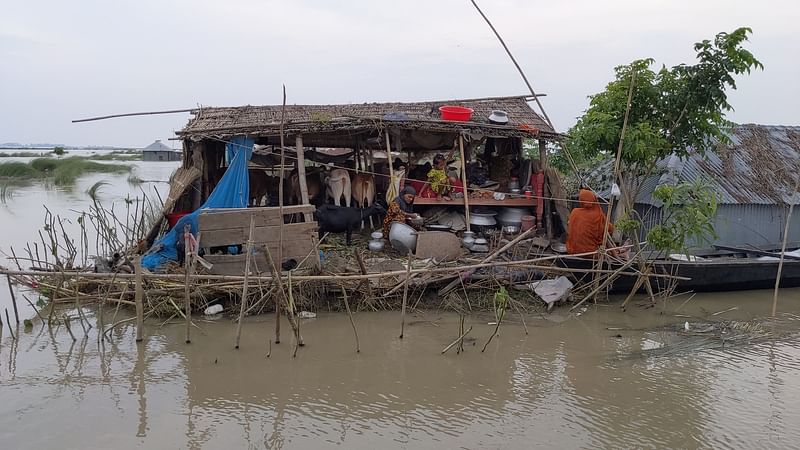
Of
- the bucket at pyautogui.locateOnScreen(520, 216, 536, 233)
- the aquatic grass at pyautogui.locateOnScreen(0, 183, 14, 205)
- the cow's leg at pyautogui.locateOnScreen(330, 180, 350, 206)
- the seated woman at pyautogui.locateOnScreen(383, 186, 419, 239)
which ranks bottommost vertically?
the aquatic grass at pyautogui.locateOnScreen(0, 183, 14, 205)

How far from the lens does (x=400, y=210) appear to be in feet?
26.9

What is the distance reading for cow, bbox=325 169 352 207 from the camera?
346 inches

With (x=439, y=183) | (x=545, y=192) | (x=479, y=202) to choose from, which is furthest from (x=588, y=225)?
(x=439, y=183)

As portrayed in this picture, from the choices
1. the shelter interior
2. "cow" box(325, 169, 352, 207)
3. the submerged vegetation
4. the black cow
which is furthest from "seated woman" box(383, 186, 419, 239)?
the submerged vegetation

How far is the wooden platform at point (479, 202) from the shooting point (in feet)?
28.0

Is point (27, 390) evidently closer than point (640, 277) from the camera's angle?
Yes

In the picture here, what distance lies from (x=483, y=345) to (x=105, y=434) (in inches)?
132

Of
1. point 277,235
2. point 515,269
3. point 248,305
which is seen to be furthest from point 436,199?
point 248,305

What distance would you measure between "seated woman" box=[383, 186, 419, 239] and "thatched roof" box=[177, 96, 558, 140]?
0.92 metres

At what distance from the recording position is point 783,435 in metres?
4.23

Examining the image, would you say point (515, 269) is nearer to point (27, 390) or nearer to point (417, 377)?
point (417, 377)

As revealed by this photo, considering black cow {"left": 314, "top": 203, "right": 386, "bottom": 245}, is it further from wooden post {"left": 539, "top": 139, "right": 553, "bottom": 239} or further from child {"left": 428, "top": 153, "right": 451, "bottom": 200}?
wooden post {"left": 539, "top": 139, "right": 553, "bottom": 239}

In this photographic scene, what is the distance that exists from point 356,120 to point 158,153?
45142mm

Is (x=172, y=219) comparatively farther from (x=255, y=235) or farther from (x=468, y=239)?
(x=468, y=239)
